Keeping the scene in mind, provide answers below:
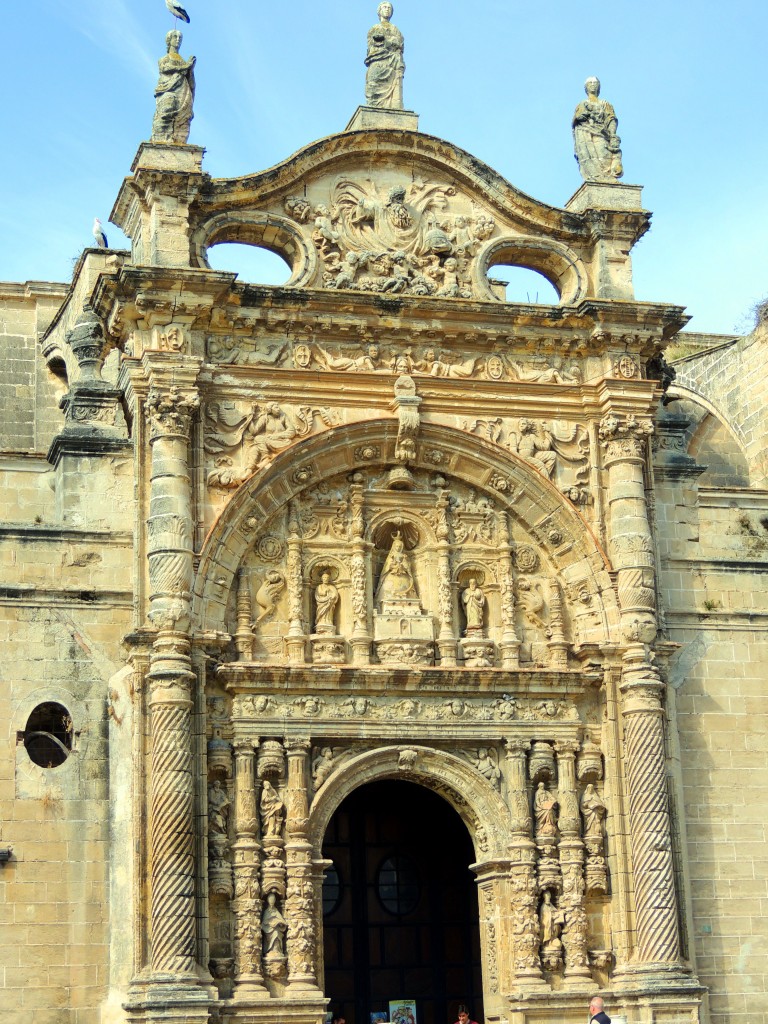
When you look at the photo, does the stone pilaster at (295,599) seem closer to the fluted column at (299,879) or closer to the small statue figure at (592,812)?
the fluted column at (299,879)

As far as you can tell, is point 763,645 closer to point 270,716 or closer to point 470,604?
point 470,604

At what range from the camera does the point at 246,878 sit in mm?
18859

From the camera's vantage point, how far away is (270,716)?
19.4 metres

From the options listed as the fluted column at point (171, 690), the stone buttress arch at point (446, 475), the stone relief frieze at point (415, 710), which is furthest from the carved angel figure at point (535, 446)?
the fluted column at point (171, 690)

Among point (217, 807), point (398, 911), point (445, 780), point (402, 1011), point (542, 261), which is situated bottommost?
point (402, 1011)

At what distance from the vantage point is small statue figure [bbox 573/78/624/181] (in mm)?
22000

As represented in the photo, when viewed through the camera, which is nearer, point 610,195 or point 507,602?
point 507,602

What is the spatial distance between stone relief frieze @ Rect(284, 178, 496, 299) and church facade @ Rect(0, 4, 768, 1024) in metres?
0.04

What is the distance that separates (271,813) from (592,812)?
3451 millimetres

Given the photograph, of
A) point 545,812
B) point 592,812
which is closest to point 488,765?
point 545,812

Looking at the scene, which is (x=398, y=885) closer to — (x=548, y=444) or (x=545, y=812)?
(x=545, y=812)

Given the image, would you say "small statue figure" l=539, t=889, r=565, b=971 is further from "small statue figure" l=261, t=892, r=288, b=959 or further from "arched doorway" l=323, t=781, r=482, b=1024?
"small statue figure" l=261, t=892, r=288, b=959

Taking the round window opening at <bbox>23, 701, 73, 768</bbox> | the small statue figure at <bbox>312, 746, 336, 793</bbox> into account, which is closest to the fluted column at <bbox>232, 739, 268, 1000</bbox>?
the small statue figure at <bbox>312, 746, 336, 793</bbox>

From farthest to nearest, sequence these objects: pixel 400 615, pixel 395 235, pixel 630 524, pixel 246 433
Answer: pixel 395 235 < pixel 630 524 < pixel 400 615 < pixel 246 433
